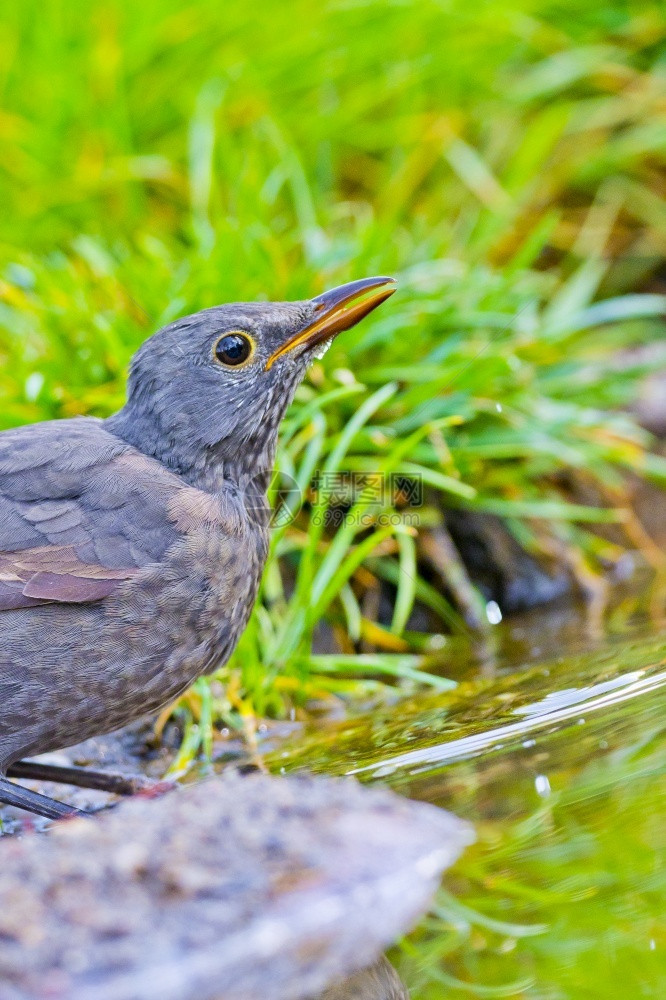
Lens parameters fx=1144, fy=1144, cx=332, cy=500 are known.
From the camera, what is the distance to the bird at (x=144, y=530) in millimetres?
2762

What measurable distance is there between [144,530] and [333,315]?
2.63 feet

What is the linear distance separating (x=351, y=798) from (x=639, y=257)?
4.98 metres

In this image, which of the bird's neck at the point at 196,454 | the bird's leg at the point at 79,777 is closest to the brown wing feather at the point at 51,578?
the bird's neck at the point at 196,454

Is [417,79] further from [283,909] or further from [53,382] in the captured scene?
[283,909]

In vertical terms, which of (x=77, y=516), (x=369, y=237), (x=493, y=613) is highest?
(x=369, y=237)

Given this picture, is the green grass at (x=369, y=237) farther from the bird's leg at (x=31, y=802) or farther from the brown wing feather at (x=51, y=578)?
the brown wing feather at (x=51, y=578)

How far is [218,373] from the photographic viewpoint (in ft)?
10.2

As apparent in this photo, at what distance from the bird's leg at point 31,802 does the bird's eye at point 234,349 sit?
4.03 feet

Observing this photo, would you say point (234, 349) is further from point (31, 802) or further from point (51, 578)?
point (31, 802)

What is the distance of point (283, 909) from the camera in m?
1.87

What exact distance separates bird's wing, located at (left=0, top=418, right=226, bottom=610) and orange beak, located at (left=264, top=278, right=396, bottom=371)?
1.67 feet

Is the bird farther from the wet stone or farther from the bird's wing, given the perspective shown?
the wet stone

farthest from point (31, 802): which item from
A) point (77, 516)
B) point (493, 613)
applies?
point (493, 613)

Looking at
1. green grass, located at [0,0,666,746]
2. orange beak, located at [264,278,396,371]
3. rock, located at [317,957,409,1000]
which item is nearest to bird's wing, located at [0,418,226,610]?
orange beak, located at [264,278,396,371]
